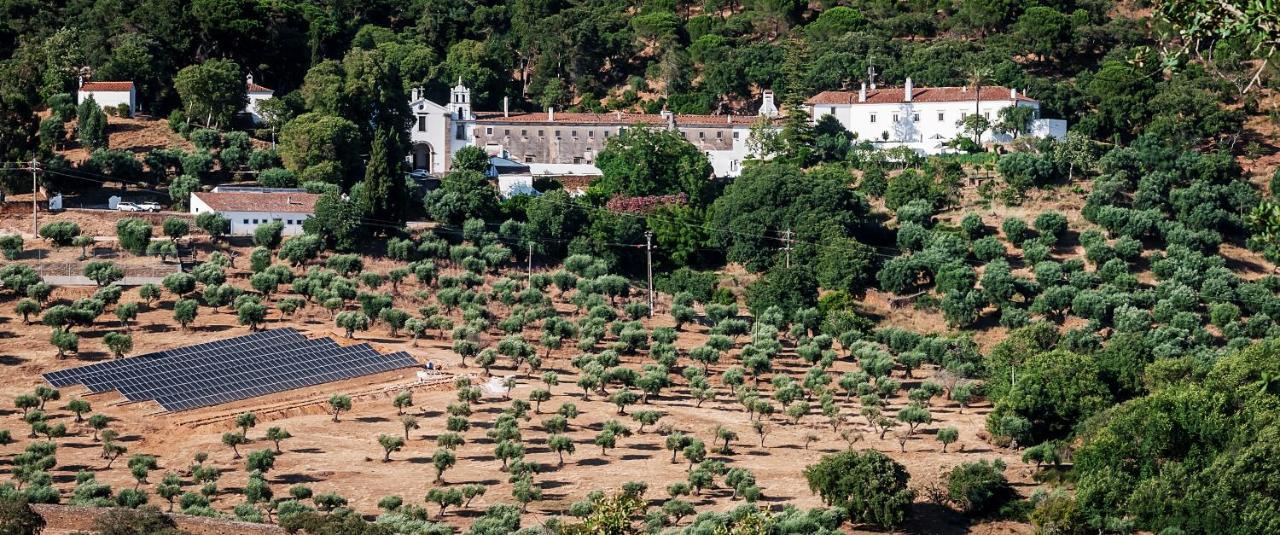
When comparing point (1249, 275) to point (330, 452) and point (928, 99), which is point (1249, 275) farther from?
point (330, 452)

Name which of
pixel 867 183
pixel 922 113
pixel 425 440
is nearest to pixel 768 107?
pixel 922 113

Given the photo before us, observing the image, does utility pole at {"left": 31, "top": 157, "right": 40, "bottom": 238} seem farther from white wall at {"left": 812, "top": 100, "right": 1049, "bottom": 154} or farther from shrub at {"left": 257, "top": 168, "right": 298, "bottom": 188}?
white wall at {"left": 812, "top": 100, "right": 1049, "bottom": 154}

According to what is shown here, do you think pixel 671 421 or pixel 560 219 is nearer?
pixel 671 421

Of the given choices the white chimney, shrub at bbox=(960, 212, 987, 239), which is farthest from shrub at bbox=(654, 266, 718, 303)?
the white chimney

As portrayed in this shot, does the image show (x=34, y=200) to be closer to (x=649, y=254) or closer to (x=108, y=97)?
(x=108, y=97)

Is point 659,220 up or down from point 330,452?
up

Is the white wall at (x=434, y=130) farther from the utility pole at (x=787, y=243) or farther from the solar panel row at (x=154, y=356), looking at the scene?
the solar panel row at (x=154, y=356)

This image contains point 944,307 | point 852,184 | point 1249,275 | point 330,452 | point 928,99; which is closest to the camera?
point 330,452

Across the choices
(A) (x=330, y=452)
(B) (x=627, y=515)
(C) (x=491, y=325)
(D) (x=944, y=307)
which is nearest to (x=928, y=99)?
(D) (x=944, y=307)
